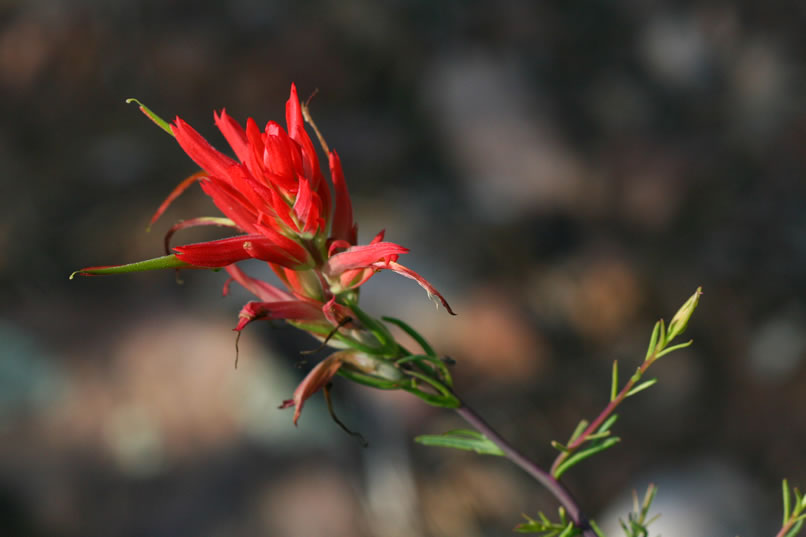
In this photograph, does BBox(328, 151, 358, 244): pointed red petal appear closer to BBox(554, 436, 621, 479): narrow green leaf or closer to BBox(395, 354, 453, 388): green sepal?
BBox(395, 354, 453, 388): green sepal

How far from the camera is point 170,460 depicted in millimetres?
1699

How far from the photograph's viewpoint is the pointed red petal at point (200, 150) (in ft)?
1.55

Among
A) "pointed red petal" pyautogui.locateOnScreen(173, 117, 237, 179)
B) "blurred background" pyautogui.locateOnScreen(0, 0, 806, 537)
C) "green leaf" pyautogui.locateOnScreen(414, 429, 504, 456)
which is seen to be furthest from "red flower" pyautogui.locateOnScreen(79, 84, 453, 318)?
"blurred background" pyautogui.locateOnScreen(0, 0, 806, 537)

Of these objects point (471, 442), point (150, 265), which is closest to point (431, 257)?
point (471, 442)

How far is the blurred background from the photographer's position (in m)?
1.70

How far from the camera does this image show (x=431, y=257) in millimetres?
2076

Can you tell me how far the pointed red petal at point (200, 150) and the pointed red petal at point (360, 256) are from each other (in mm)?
103

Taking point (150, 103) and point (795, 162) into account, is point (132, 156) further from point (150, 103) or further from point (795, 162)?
point (795, 162)

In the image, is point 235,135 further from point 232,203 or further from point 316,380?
point 316,380

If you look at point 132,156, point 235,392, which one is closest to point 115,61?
point 132,156

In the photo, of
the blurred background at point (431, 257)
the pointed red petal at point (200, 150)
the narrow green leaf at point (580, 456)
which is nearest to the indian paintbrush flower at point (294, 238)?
the pointed red petal at point (200, 150)

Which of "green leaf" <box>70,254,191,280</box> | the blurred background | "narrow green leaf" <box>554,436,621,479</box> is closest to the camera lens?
"green leaf" <box>70,254,191,280</box>

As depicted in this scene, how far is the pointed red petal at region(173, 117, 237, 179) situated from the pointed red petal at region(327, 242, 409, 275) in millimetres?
103

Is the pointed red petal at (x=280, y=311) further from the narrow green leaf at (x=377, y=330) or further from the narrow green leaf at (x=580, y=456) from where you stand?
the narrow green leaf at (x=580, y=456)
